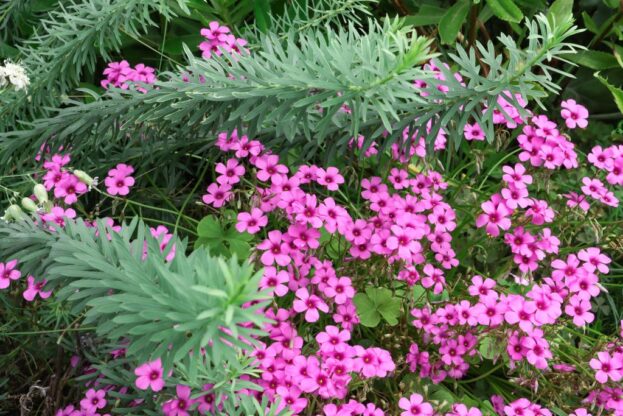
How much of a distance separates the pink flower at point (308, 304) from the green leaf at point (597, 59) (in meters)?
1.32

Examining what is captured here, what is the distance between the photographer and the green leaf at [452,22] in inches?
79.2

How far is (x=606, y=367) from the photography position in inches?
54.1

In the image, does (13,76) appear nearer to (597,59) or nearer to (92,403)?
(92,403)

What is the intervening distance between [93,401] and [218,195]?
17.9 inches

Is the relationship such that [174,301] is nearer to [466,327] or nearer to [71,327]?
[71,327]

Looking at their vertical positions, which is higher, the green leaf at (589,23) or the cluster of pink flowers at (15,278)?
the cluster of pink flowers at (15,278)

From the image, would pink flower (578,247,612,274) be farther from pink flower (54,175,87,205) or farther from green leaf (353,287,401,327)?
pink flower (54,175,87,205)

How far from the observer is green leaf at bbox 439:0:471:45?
2.01 metres

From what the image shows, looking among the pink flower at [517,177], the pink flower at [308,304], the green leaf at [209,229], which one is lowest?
the pink flower at [517,177]

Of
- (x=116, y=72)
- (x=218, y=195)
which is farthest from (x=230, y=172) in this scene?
(x=116, y=72)

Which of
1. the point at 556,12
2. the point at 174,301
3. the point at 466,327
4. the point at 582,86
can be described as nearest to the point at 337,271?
the point at 466,327

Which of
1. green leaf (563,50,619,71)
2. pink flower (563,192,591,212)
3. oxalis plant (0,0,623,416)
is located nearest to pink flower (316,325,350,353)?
oxalis plant (0,0,623,416)

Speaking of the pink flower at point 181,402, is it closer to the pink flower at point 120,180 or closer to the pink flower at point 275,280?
the pink flower at point 275,280

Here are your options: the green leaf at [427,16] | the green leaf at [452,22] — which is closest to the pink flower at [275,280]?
the green leaf at [452,22]
